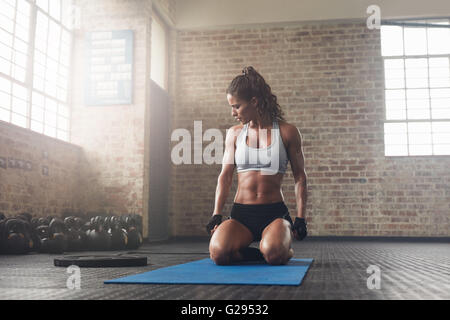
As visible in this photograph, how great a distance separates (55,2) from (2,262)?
4.09 m

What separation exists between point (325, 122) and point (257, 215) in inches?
206

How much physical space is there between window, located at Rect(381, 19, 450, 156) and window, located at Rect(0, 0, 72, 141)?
5004 mm

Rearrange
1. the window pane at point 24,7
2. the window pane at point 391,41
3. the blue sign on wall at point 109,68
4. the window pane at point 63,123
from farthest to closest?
the window pane at point 391,41, the blue sign on wall at point 109,68, the window pane at point 63,123, the window pane at point 24,7

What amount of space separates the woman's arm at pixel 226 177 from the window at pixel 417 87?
5.21 m

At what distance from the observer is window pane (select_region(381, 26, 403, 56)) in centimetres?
779

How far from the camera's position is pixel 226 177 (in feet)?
9.80

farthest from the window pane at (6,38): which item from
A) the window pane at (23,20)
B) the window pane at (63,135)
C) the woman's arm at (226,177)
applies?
the woman's arm at (226,177)

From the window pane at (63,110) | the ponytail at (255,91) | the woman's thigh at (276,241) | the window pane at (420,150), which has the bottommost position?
the woman's thigh at (276,241)

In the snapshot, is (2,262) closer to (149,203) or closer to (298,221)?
(298,221)

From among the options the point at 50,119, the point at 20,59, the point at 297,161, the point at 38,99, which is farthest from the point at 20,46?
the point at 297,161

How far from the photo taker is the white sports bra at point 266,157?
2869 mm

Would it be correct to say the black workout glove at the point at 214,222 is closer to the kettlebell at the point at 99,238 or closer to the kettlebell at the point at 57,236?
the kettlebell at the point at 57,236

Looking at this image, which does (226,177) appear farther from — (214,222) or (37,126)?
(37,126)
